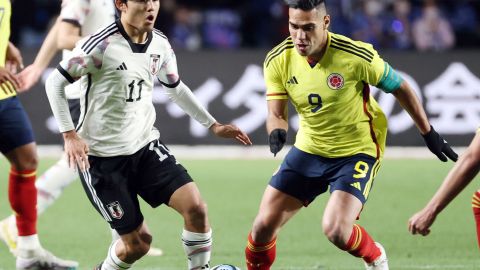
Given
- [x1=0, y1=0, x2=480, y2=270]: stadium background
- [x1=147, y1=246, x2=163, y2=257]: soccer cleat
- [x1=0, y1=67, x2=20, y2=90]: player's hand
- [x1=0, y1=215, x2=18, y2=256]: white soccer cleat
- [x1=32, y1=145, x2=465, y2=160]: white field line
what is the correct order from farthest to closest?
1. [x1=32, y1=145, x2=465, y2=160]: white field line
2. [x1=0, y1=0, x2=480, y2=270]: stadium background
3. [x1=147, y1=246, x2=163, y2=257]: soccer cleat
4. [x1=0, y1=215, x2=18, y2=256]: white soccer cleat
5. [x1=0, y1=67, x2=20, y2=90]: player's hand

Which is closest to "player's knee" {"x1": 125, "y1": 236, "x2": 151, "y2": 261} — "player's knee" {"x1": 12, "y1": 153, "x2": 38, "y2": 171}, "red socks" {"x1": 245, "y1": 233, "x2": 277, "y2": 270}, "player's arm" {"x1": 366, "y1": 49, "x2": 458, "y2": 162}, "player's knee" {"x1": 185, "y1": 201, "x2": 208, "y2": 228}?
"player's knee" {"x1": 185, "y1": 201, "x2": 208, "y2": 228}

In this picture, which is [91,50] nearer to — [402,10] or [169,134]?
[169,134]

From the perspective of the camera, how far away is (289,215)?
21.1ft

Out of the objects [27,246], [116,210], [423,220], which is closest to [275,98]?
[116,210]

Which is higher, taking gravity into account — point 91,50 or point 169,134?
point 91,50

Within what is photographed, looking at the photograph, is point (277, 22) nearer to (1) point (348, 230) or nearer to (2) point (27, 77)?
(2) point (27, 77)

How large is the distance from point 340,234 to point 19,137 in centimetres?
233

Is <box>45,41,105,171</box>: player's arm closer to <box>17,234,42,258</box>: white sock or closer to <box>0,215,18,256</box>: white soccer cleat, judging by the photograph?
<box>17,234,42,258</box>: white sock

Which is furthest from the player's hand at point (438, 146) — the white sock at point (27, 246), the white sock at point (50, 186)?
the white sock at point (50, 186)

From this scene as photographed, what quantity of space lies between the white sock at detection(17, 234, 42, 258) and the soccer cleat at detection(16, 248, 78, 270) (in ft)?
0.05

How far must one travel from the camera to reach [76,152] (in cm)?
590

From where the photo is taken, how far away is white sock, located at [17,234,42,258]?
23.4 ft

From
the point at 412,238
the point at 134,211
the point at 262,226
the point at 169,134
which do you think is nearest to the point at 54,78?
the point at 134,211

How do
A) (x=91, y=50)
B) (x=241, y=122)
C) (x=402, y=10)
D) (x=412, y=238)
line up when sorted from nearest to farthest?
(x=91, y=50)
(x=412, y=238)
(x=241, y=122)
(x=402, y=10)
